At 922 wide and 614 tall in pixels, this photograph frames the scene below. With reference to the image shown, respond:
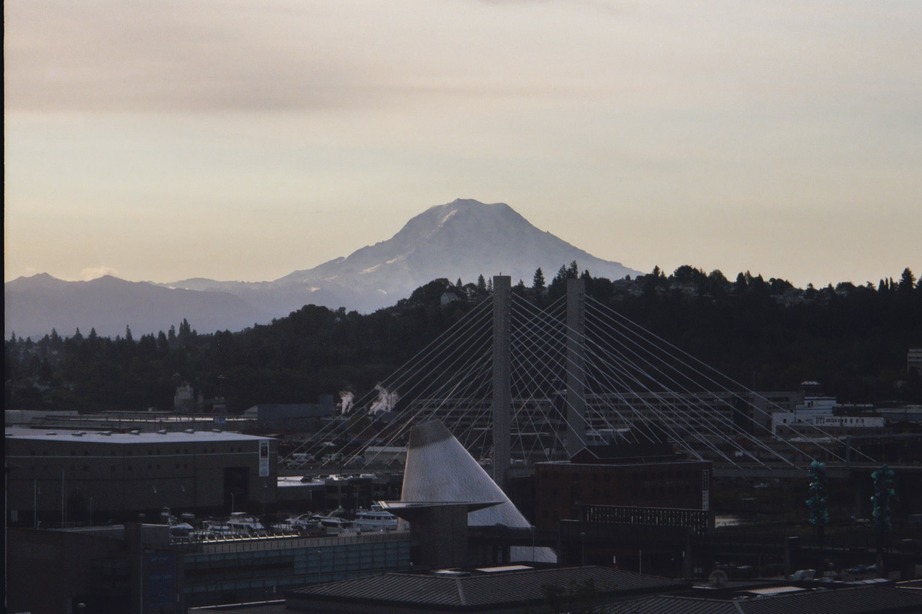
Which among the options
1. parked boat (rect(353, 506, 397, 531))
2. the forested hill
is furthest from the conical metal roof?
the forested hill

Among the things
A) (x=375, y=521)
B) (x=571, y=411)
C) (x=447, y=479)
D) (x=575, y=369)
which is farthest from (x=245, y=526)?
(x=575, y=369)

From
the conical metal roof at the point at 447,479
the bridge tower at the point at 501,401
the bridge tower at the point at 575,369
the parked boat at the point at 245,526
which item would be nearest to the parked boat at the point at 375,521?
the parked boat at the point at 245,526

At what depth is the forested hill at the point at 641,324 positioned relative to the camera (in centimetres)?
11775

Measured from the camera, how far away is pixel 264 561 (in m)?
38.5

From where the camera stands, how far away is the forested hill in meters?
118

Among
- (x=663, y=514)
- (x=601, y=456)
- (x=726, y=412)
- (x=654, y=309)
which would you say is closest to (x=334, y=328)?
(x=654, y=309)

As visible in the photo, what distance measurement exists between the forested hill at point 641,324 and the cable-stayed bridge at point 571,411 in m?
6.02

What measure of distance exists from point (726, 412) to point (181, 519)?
47.6 m

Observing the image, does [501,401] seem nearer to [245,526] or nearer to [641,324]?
[245,526]

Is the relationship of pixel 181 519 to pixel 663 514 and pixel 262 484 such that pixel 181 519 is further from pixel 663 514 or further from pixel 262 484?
pixel 663 514

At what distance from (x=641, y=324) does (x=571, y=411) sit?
57.5m

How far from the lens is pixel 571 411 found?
204ft

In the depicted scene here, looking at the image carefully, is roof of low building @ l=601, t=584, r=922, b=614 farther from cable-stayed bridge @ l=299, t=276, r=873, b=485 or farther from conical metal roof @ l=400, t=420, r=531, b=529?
cable-stayed bridge @ l=299, t=276, r=873, b=485

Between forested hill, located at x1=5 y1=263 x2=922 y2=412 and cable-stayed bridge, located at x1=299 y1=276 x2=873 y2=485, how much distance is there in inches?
237
